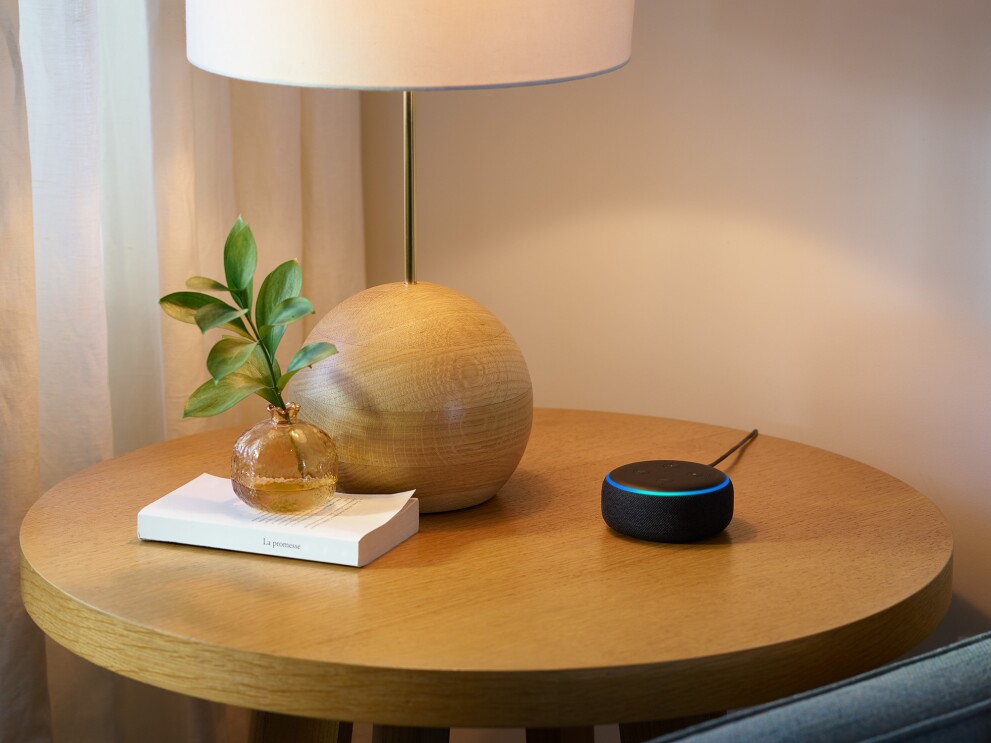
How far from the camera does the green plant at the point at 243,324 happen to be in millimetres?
908

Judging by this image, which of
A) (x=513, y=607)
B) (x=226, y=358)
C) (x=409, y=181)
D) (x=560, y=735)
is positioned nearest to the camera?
(x=513, y=607)

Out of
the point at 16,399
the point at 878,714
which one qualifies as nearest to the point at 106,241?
the point at 16,399

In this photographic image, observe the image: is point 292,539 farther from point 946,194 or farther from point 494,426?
point 946,194

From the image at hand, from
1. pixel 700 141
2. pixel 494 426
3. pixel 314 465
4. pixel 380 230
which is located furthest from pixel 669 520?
pixel 380 230

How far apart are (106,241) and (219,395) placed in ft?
1.49

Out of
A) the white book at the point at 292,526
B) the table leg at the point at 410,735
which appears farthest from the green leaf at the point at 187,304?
the table leg at the point at 410,735

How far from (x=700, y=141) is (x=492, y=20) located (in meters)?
0.61

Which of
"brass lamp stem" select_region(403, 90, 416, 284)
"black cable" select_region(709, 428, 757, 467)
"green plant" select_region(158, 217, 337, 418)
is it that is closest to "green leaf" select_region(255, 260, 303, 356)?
"green plant" select_region(158, 217, 337, 418)

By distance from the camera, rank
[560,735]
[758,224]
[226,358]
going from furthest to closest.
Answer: [758,224] < [560,735] < [226,358]

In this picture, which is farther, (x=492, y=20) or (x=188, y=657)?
(x=492, y=20)

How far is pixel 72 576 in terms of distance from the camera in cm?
84

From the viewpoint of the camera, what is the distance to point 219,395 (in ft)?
3.03

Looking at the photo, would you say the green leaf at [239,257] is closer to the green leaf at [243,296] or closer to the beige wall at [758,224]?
the green leaf at [243,296]

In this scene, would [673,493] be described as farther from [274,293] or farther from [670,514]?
[274,293]
